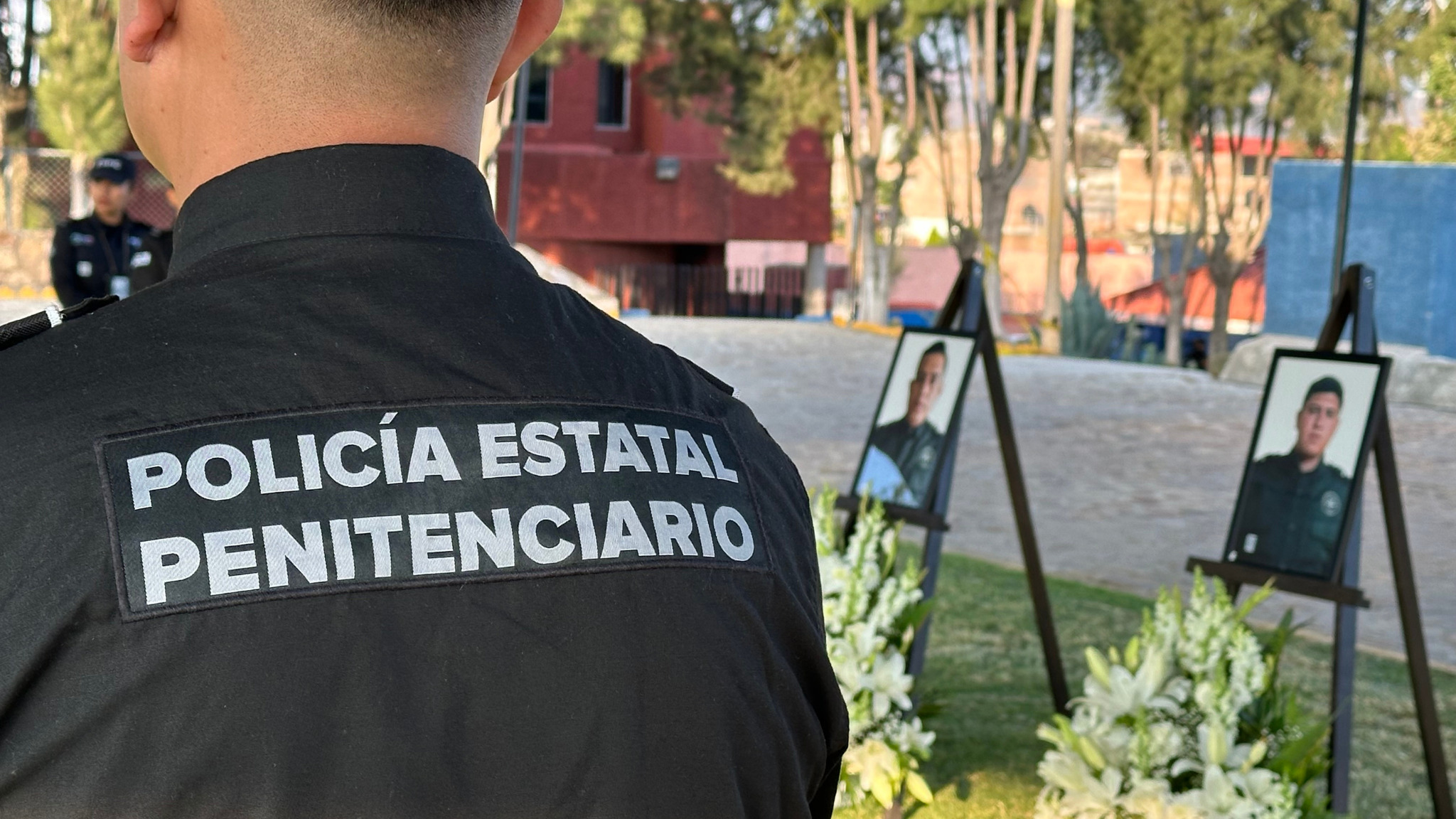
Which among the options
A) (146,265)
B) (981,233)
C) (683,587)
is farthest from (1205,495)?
(981,233)

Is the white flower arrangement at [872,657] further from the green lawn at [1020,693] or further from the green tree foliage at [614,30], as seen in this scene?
the green tree foliage at [614,30]

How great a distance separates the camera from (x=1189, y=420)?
504 inches

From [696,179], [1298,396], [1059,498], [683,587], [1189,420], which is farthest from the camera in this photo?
[696,179]

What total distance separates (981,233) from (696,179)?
5.32 metres

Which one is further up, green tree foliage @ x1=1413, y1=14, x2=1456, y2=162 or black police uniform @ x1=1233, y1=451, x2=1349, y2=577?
green tree foliage @ x1=1413, y1=14, x2=1456, y2=162

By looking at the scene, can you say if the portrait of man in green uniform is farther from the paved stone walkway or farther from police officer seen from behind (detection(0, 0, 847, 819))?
police officer seen from behind (detection(0, 0, 847, 819))

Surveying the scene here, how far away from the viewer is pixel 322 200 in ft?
3.39

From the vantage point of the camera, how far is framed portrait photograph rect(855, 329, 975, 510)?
445 centimetres

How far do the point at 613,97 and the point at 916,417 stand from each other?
81.4ft

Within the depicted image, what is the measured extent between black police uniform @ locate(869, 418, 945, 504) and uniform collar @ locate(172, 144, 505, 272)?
3431mm

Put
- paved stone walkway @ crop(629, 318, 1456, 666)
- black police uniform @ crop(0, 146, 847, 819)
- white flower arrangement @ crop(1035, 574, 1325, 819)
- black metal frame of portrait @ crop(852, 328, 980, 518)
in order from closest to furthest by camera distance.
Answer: black police uniform @ crop(0, 146, 847, 819) < white flower arrangement @ crop(1035, 574, 1325, 819) < black metal frame of portrait @ crop(852, 328, 980, 518) < paved stone walkway @ crop(629, 318, 1456, 666)

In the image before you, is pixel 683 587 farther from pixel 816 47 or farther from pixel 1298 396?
pixel 816 47

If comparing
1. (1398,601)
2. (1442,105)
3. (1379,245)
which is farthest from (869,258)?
(1398,601)

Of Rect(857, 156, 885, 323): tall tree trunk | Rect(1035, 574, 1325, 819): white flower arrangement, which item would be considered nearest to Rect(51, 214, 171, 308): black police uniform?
Rect(1035, 574, 1325, 819): white flower arrangement
